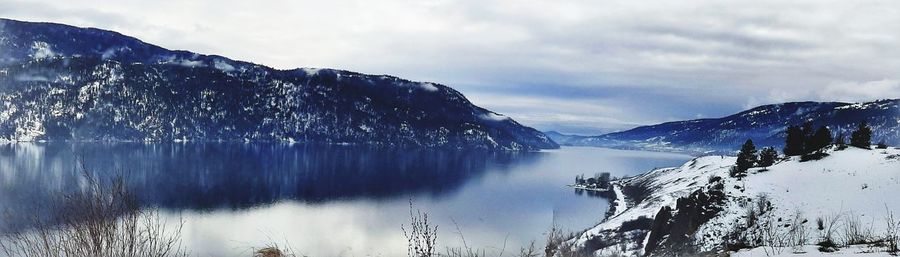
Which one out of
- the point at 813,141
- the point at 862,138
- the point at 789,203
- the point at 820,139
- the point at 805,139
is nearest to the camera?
the point at 789,203

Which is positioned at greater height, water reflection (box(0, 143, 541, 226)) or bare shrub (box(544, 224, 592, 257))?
bare shrub (box(544, 224, 592, 257))

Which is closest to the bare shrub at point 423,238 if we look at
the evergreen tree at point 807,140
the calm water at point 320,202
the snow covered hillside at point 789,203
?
the snow covered hillside at point 789,203

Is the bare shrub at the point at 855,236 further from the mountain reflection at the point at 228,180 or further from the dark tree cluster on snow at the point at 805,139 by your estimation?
the mountain reflection at the point at 228,180

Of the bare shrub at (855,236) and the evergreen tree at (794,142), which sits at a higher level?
the evergreen tree at (794,142)

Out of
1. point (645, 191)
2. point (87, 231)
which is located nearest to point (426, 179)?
point (645, 191)

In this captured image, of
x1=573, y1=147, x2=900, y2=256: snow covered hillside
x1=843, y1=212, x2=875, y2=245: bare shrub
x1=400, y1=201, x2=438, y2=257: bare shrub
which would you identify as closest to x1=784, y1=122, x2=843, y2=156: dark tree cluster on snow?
x1=573, y1=147, x2=900, y2=256: snow covered hillside

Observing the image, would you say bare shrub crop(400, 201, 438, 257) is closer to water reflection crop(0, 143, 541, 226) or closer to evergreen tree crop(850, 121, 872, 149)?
evergreen tree crop(850, 121, 872, 149)

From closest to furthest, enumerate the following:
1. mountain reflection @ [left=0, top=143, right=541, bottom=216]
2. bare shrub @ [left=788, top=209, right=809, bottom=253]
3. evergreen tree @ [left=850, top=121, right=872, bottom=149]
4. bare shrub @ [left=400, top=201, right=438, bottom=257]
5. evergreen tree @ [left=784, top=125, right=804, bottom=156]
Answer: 1. bare shrub @ [left=400, top=201, right=438, bottom=257]
2. bare shrub @ [left=788, top=209, right=809, bottom=253]
3. evergreen tree @ [left=850, top=121, right=872, bottom=149]
4. evergreen tree @ [left=784, top=125, right=804, bottom=156]
5. mountain reflection @ [left=0, top=143, right=541, bottom=216]

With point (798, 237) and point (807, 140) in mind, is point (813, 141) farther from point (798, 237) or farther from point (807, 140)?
point (798, 237)

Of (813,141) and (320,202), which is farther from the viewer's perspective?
(320,202)

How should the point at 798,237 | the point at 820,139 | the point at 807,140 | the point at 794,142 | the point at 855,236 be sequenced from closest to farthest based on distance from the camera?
1. the point at 855,236
2. the point at 798,237
3. the point at 820,139
4. the point at 807,140
5. the point at 794,142

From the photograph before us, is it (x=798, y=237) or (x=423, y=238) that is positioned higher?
(x=423, y=238)

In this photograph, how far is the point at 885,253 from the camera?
787 cm

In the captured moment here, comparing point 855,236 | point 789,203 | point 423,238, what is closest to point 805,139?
point 789,203
